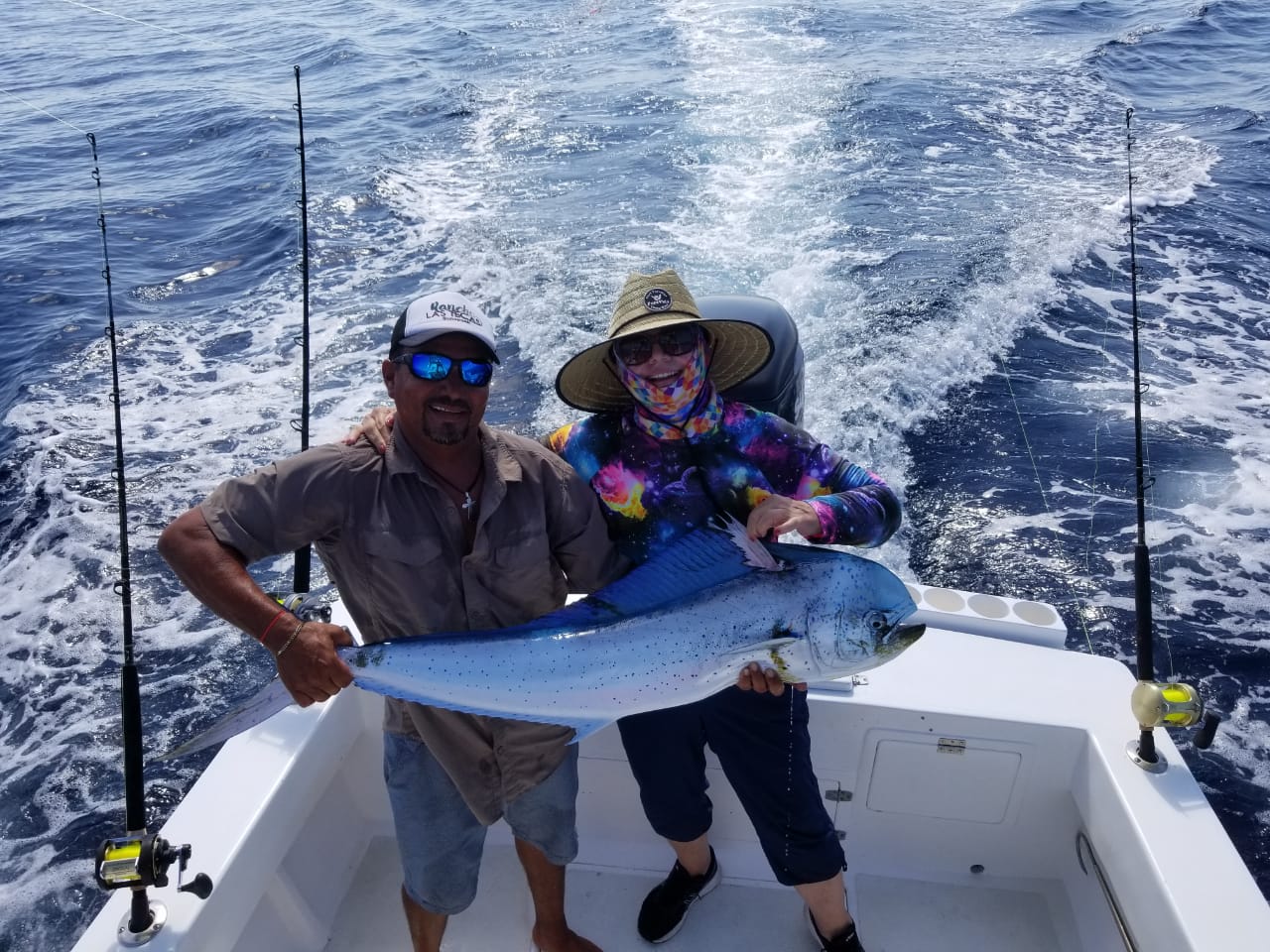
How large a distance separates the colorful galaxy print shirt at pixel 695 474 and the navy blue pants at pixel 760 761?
17.7 inches

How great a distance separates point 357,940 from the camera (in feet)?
A: 8.86

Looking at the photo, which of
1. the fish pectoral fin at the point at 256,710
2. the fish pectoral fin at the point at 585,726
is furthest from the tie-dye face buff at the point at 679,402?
the fish pectoral fin at the point at 256,710

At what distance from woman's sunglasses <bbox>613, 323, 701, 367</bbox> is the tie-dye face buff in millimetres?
27

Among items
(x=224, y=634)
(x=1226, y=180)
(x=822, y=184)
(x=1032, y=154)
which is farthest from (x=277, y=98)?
(x=1226, y=180)

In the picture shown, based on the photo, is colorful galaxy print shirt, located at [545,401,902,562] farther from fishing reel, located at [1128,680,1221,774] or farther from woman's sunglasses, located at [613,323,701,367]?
fishing reel, located at [1128,680,1221,774]

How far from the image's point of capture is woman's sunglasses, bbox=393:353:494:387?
6.33 ft

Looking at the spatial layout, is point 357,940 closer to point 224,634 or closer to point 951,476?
point 224,634

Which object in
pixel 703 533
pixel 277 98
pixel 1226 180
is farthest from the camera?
pixel 277 98

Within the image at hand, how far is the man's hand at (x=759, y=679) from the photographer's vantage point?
189 cm

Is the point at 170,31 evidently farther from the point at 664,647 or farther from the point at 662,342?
the point at 664,647

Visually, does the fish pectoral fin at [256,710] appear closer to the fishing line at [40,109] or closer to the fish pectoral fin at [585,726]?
the fish pectoral fin at [585,726]

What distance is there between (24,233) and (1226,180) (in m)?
12.9

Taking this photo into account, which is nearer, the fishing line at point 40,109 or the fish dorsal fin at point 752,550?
the fish dorsal fin at point 752,550

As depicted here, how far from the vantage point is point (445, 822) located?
2197 mm
